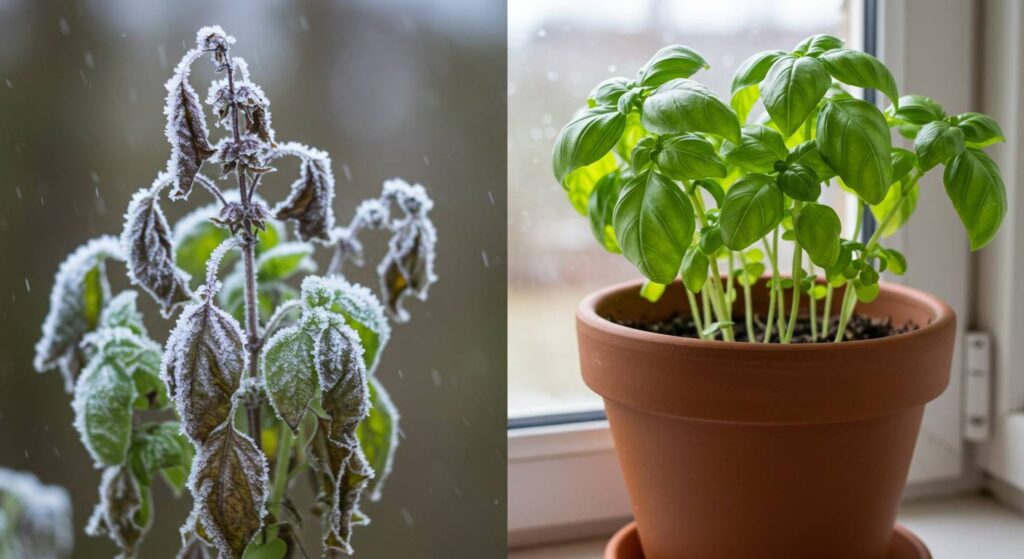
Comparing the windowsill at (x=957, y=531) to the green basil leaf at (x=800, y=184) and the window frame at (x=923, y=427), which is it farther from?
the green basil leaf at (x=800, y=184)

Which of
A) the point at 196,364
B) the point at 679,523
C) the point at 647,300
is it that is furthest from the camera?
the point at 647,300

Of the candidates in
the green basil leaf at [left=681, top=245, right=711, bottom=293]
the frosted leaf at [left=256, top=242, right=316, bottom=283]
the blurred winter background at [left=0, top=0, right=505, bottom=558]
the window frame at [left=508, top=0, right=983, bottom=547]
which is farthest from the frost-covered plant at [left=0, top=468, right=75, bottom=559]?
the green basil leaf at [left=681, top=245, right=711, bottom=293]

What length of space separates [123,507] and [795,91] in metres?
0.62

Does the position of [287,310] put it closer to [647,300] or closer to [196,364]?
[196,364]

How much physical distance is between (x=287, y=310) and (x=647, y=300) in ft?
1.41

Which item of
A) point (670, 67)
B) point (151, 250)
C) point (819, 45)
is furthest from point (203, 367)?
point (819, 45)

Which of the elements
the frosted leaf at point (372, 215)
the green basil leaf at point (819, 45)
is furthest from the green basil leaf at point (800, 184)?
the frosted leaf at point (372, 215)

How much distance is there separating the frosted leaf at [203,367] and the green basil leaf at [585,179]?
0.41m

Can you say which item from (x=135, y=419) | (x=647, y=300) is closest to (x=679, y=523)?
(x=647, y=300)

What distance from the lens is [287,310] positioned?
0.70 meters

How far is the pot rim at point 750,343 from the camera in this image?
727 millimetres

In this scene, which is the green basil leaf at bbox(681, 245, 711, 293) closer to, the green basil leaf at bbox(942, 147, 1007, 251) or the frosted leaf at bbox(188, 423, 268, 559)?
the green basil leaf at bbox(942, 147, 1007, 251)

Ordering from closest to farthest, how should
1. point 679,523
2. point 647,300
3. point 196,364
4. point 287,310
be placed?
point 196,364 < point 287,310 < point 679,523 < point 647,300

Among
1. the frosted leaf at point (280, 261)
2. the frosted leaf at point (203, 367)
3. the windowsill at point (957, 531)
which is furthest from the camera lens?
the windowsill at point (957, 531)
